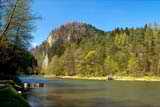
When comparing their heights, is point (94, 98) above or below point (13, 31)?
below

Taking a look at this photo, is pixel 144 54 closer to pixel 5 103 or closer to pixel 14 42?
pixel 14 42

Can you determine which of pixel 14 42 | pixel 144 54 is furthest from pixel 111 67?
pixel 14 42

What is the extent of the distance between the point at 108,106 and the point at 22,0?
625 inches

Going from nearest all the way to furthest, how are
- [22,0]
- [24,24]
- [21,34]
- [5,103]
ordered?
[5,103], [22,0], [24,24], [21,34]

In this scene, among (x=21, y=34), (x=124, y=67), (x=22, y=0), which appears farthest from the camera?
(x=124, y=67)

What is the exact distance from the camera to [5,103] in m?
26.9

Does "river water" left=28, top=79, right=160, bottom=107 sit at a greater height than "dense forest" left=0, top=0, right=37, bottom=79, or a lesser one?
lesser

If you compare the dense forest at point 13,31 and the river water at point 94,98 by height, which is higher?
the dense forest at point 13,31

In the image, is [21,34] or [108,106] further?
[21,34]

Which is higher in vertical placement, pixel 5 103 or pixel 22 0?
pixel 22 0

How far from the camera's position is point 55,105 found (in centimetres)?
4403

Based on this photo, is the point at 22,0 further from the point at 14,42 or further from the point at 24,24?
the point at 14,42

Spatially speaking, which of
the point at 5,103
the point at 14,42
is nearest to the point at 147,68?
the point at 14,42

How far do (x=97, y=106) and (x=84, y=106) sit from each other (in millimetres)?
1614
